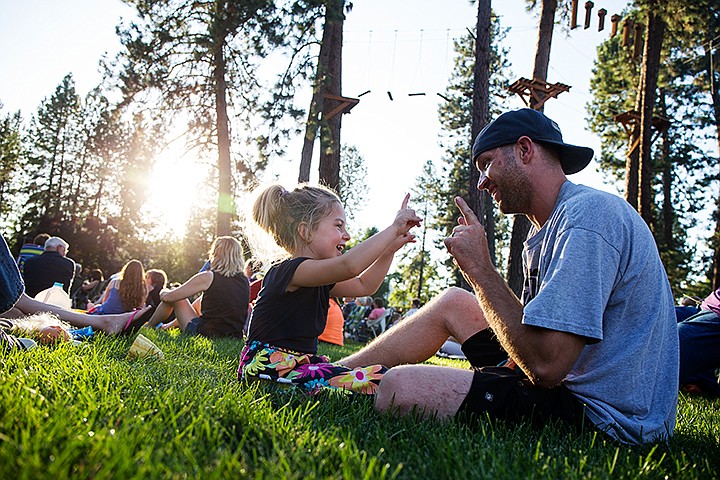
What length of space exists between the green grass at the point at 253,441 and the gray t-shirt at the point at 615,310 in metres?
0.13

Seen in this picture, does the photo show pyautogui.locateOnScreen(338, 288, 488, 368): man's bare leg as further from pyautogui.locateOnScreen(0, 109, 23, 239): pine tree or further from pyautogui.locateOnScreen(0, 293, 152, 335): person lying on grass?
pyautogui.locateOnScreen(0, 109, 23, 239): pine tree

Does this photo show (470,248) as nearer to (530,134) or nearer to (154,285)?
(530,134)

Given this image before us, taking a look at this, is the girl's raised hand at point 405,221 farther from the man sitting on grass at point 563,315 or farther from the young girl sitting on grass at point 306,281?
the man sitting on grass at point 563,315

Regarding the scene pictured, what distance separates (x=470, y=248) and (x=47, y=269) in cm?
907

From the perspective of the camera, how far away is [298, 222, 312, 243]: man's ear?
3244 mm

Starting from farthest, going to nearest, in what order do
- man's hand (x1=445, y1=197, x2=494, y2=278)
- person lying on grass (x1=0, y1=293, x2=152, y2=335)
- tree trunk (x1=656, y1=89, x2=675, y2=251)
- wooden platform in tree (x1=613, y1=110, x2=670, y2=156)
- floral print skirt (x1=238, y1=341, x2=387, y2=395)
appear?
tree trunk (x1=656, y1=89, x2=675, y2=251) → wooden platform in tree (x1=613, y1=110, x2=670, y2=156) → person lying on grass (x1=0, y1=293, x2=152, y2=335) → floral print skirt (x1=238, y1=341, x2=387, y2=395) → man's hand (x1=445, y1=197, x2=494, y2=278)

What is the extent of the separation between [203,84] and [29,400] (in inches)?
614

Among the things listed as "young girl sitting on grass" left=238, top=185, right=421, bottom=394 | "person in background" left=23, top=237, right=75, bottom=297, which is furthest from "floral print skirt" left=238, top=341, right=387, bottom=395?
"person in background" left=23, top=237, right=75, bottom=297

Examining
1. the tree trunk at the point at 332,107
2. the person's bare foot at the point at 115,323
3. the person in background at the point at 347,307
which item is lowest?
the person in background at the point at 347,307

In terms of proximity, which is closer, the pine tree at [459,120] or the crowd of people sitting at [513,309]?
the crowd of people sitting at [513,309]

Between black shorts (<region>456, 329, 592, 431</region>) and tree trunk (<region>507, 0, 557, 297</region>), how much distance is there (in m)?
8.64

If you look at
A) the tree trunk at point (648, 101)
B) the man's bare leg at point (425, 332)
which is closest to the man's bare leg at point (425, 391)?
the man's bare leg at point (425, 332)

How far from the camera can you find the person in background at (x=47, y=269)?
9.26 metres

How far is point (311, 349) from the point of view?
2990 mm
